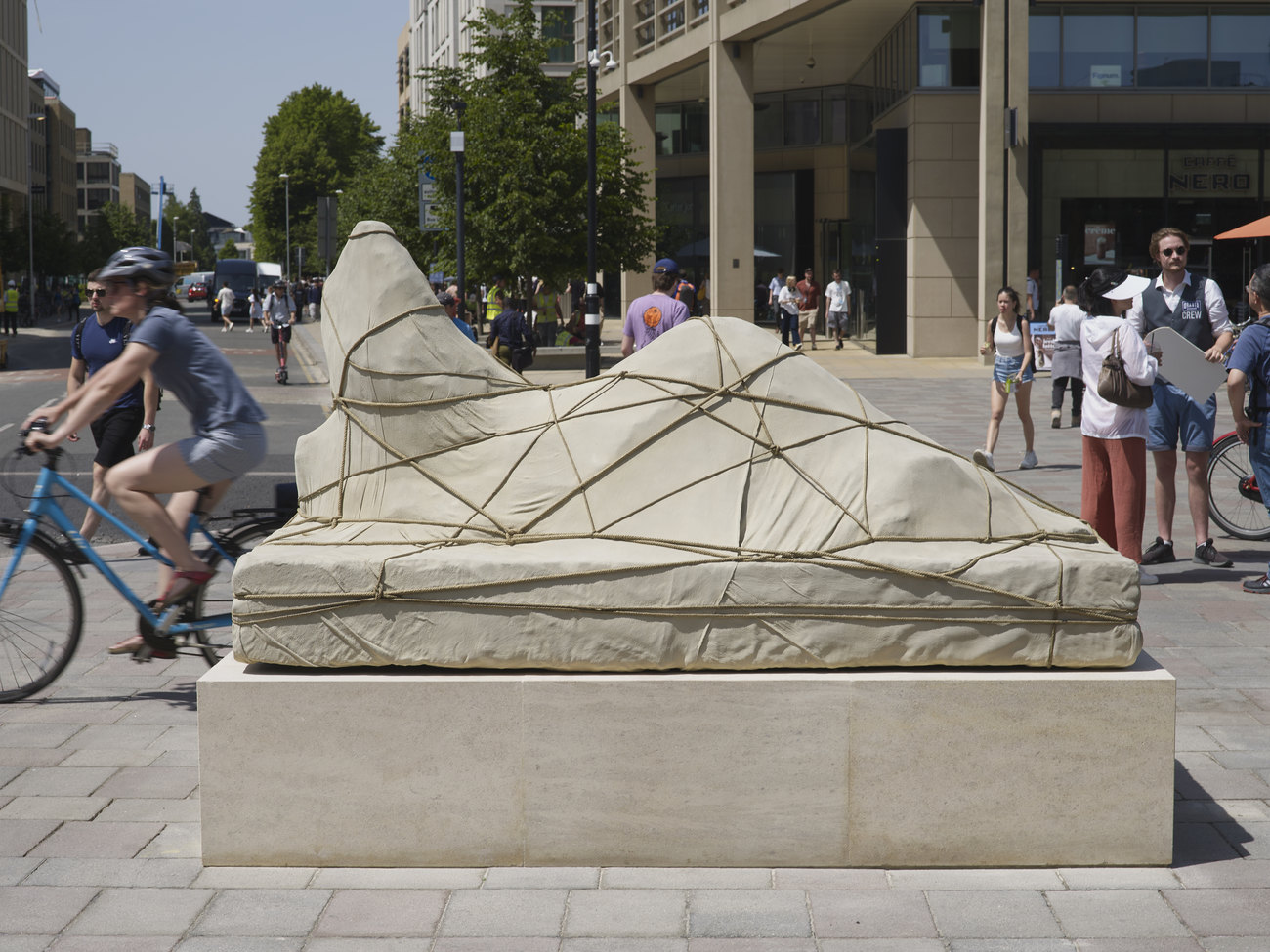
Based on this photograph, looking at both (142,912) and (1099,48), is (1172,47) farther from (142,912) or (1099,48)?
(142,912)

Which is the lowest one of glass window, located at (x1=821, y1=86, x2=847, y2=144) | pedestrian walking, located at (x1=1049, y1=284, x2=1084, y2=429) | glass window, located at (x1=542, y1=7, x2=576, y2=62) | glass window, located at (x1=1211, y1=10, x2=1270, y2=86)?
pedestrian walking, located at (x1=1049, y1=284, x2=1084, y2=429)

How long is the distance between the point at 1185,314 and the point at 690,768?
576cm

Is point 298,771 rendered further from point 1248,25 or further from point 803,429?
point 1248,25

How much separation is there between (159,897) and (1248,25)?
28967 mm

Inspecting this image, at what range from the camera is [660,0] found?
37625 millimetres

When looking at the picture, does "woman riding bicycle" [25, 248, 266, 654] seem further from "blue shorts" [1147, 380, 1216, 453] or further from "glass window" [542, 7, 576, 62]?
"glass window" [542, 7, 576, 62]

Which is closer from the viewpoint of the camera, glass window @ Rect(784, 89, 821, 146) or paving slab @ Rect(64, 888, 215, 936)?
paving slab @ Rect(64, 888, 215, 936)

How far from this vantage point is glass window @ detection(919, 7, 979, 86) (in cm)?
2814

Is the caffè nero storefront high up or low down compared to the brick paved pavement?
up

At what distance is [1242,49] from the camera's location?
2753 cm

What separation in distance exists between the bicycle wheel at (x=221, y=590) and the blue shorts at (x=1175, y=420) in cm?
528

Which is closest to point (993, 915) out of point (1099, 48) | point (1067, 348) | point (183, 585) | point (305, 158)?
point (183, 585)

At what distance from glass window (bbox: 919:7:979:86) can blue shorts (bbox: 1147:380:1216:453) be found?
21.8 meters

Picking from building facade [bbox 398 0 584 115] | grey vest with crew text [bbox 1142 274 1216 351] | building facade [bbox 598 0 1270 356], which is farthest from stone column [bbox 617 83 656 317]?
grey vest with crew text [bbox 1142 274 1216 351]
